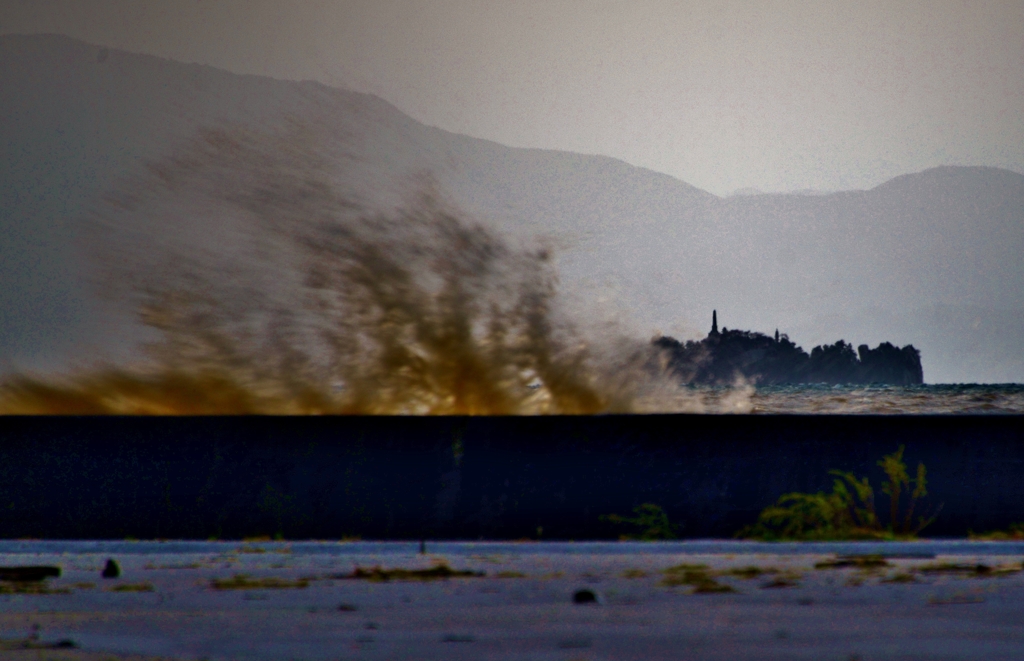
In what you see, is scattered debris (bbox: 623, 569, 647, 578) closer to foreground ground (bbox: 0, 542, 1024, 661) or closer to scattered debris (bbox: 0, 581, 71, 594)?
foreground ground (bbox: 0, 542, 1024, 661)

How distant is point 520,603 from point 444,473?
3.96 metres

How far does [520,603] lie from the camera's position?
907 centimetres

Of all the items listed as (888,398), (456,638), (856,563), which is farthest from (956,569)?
(888,398)

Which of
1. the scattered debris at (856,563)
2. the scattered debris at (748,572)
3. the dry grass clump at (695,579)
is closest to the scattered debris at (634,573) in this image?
the dry grass clump at (695,579)

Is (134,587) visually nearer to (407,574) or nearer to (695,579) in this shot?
(407,574)

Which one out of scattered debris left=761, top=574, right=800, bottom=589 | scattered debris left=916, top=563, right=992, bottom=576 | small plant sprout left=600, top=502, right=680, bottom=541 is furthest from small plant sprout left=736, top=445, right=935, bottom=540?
scattered debris left=761, top=574, right=800, bottom=589

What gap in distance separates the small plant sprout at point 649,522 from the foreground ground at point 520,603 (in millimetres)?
390

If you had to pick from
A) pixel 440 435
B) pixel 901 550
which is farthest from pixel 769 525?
pixel 440 435

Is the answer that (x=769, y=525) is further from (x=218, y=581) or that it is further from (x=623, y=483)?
(x=218, y=581)

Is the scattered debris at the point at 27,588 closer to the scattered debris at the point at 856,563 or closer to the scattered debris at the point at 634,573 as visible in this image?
the scattered debris at the point at 634,573

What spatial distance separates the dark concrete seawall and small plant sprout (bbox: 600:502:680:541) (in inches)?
2.7

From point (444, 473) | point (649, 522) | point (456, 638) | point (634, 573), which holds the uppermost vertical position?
point (444, 473)

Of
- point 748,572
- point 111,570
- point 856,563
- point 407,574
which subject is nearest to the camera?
point 111,570

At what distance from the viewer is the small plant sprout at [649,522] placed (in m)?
12.9
